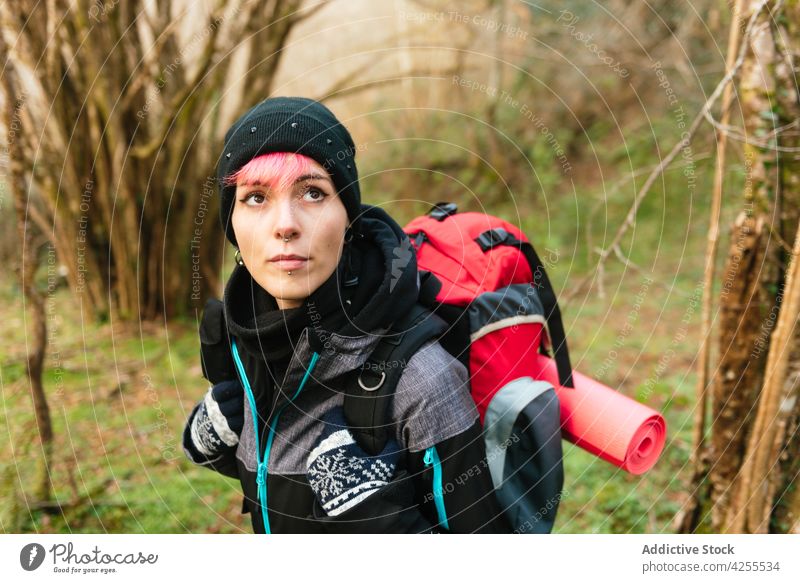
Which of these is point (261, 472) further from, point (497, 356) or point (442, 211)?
point (442, 211)

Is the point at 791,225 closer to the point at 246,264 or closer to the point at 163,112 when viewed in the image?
the point at 246,264

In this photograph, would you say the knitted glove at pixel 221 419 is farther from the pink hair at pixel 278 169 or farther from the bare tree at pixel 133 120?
the bare tree at pixel 133 120

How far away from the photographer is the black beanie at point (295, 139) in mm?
1089

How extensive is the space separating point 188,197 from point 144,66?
2.63 ft

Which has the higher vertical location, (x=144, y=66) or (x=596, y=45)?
(x=596, y=45)

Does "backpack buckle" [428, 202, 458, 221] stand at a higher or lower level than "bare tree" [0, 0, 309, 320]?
lower

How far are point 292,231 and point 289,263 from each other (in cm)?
6

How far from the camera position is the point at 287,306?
3.93 feet

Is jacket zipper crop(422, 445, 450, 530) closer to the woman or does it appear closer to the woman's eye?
the woman

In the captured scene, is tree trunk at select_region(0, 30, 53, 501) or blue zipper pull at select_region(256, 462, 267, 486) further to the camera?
tree trunk at select_region(0, 30, 53, 501)

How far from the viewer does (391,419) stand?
1.11 meters

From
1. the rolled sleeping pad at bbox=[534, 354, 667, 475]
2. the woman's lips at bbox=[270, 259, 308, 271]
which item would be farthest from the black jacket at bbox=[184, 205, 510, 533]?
the rolled sleeping pad at bbox=[534, 354, 667, 475]

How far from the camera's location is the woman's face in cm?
111
